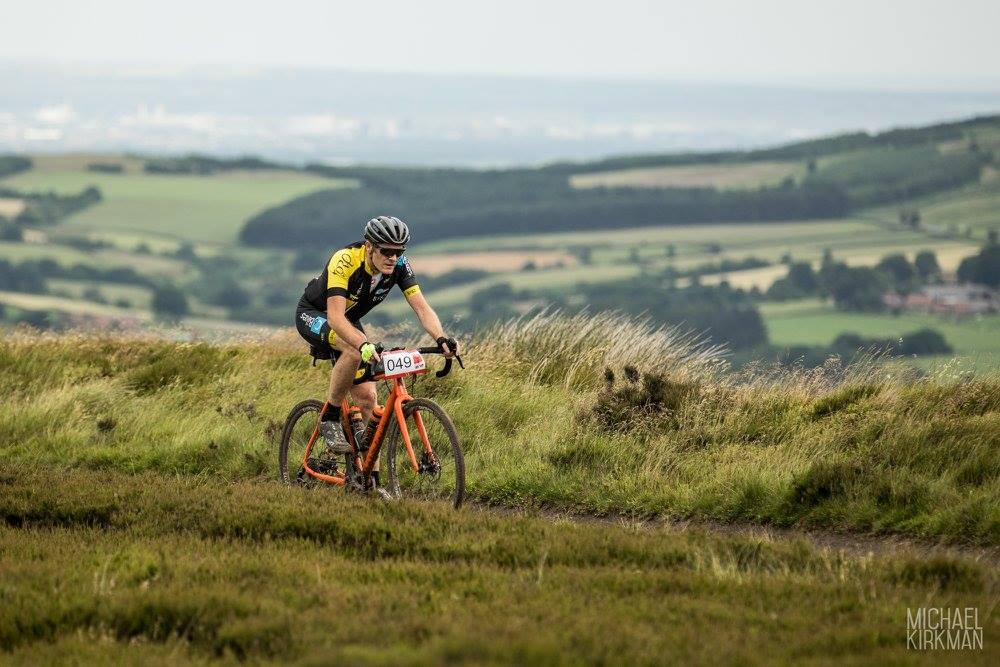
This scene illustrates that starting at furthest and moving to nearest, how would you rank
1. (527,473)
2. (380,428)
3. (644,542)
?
(527,473) < (380,428) < (644,542)

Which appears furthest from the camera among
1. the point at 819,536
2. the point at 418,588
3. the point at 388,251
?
the point at 388,251

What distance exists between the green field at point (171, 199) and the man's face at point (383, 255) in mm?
110681

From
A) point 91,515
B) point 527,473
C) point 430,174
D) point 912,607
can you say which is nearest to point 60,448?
point 91,515

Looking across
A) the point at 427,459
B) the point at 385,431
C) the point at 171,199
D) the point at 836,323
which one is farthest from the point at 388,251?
the point at 171,199

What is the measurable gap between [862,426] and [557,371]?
424 cm

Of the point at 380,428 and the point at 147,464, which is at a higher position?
the point at 380,428

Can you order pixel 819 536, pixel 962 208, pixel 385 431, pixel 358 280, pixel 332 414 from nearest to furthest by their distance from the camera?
pixel 819 536 < pixel 358 280 < pixel 385 431 < pixel 332 414 < pixel 962 208

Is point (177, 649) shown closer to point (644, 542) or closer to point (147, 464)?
point (644, 542)

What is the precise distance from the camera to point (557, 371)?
46.2 feet

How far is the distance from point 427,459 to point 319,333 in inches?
54.0

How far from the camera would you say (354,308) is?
942 cm

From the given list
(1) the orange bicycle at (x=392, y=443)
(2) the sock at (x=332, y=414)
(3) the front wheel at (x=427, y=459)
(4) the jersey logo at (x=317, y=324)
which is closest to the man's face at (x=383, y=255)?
(1) the orange bicycle at (x=392, y=443)

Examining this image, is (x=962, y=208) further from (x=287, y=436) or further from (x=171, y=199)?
(x=287, y=436)

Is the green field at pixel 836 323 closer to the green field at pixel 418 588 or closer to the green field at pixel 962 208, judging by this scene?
the green field at pixel 418 588
